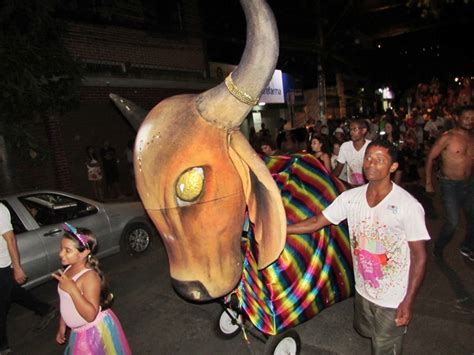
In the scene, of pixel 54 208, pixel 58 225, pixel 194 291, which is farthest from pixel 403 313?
pixel 54 208

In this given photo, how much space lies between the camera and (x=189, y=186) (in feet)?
5.68

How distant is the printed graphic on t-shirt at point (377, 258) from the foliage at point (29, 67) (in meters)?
6.20

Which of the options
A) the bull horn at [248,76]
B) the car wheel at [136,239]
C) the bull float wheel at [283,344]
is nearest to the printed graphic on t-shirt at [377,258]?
the bull float wheel at [283,344]

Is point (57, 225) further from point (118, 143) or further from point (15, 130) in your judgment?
point (118, 143)

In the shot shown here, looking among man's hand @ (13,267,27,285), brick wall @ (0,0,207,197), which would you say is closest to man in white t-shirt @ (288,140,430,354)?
man's hand @ (13,267,27,285)

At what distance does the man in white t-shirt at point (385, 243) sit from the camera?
2.24 meters

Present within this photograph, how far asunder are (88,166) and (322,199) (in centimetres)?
879

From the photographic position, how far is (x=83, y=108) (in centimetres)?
1041

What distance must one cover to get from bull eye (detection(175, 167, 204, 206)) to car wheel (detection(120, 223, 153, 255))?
5.28 m

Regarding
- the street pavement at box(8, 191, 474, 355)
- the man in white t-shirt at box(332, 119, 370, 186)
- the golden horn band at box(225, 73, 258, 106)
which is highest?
the golden horn band at box(225, 73, 258, 106)

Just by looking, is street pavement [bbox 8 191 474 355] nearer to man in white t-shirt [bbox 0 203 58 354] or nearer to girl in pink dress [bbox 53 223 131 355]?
man in white t-shirt [bbox 0 203 58 354]

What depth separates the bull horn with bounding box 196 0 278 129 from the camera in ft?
5.38

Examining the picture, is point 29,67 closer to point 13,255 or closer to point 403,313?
point 13,255

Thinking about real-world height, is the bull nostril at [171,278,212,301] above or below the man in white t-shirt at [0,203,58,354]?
above
